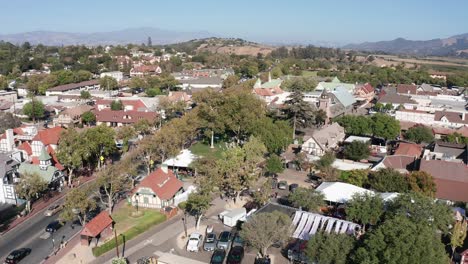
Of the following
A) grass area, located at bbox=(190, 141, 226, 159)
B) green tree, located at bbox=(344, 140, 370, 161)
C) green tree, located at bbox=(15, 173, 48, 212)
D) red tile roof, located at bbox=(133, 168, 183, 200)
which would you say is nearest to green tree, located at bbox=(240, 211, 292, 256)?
red tile roof, located at bbox=(133, 168, 183, 200)

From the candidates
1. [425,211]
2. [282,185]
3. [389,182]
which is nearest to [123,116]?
[282,185]

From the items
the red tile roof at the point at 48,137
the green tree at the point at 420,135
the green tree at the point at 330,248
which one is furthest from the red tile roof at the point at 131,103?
the green tree at the point at 330,248

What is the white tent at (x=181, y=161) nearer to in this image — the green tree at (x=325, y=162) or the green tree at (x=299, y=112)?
the green tree at (x=325, y=162)

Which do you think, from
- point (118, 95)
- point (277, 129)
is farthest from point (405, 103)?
point (118, 95)

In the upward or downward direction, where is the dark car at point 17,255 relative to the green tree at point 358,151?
downward

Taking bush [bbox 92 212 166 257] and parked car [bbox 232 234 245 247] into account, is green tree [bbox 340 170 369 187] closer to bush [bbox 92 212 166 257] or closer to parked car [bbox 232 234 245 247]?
parked car [bbox 232 234 245 247]

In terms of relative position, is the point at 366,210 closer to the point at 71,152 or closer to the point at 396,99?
the point at 71,152
